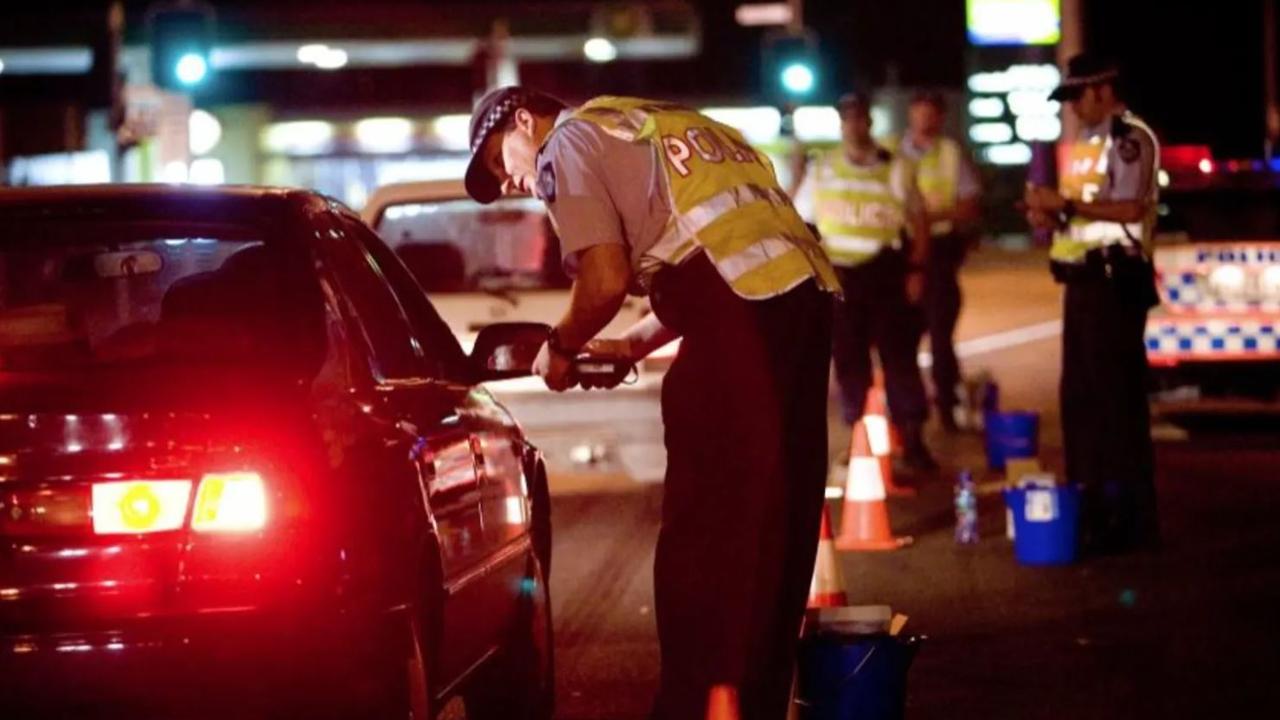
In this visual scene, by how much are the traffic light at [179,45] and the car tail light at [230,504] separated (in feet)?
55.4

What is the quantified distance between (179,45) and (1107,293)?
1256 cm

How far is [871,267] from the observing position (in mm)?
13805

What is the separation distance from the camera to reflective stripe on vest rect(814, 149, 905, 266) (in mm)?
13781

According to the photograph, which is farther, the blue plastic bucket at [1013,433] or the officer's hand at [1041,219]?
the blue plastic bucket at [1013,433]

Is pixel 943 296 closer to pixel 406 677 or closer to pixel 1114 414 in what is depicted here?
pixel 1114 414

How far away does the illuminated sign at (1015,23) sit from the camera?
27.1 m

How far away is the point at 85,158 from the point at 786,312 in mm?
38217

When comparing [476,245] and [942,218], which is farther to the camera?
[942,218]

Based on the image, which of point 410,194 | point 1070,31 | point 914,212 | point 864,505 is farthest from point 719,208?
point 1070,31

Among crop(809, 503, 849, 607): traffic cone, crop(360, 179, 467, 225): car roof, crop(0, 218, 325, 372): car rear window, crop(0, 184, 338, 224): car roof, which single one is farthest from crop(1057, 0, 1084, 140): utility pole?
crop(0, 184, 338, 224): car roof

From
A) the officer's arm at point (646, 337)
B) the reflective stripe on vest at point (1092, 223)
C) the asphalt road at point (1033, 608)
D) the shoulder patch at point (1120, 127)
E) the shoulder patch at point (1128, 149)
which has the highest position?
the shoulder patch at point (1120, 127)

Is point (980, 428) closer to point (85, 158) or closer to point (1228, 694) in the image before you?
point (1228, 694)

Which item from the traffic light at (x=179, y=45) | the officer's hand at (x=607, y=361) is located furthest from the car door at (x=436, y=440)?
the traffic light at (x=179, y=45)

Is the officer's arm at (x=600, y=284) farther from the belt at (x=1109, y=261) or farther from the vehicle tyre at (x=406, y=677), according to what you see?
the belt at (x=1109, y=261)
